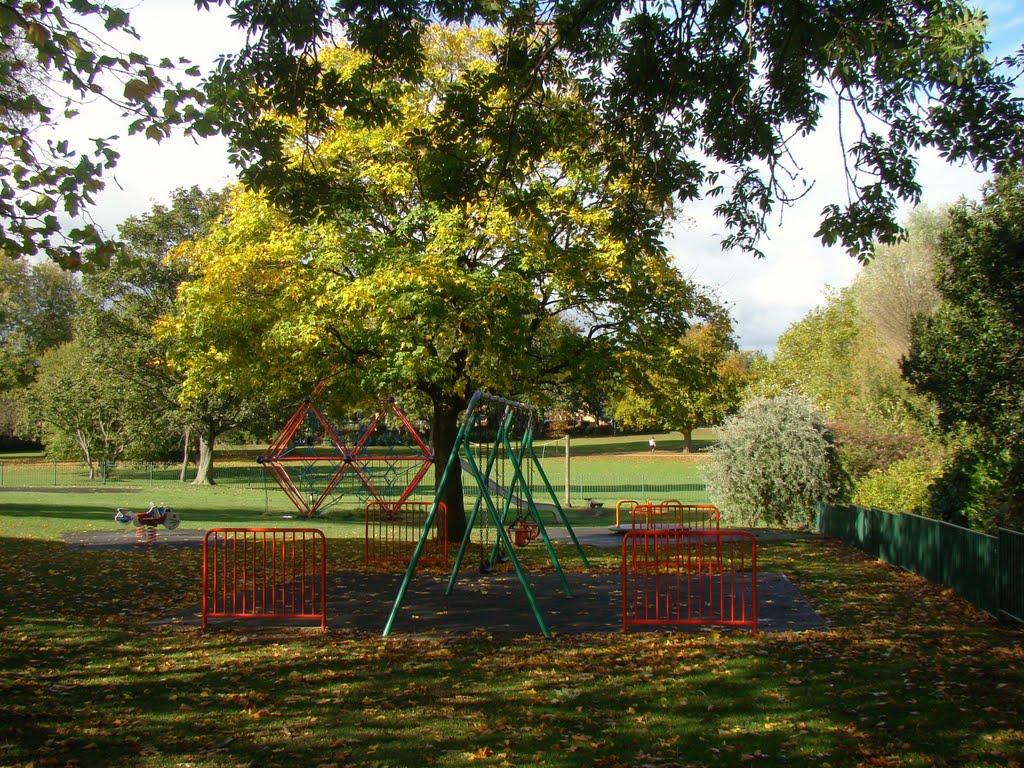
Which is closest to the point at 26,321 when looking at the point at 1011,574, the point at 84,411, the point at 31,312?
the point at 31,312

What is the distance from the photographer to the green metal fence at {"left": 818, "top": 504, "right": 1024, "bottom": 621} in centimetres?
1033

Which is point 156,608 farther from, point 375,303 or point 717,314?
point 717,314

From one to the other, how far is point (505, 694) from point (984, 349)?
10912 mm

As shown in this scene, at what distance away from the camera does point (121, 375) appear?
4041 centimetres

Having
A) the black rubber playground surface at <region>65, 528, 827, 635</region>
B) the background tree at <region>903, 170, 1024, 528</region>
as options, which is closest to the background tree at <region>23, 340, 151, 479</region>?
the black rubber playground surface at <region>65, 528, 827, 635</region>

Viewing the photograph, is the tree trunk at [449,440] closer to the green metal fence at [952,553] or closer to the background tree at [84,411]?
the green metal fence at [952,553]

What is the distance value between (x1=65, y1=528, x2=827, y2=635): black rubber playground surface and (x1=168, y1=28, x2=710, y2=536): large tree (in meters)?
3.62

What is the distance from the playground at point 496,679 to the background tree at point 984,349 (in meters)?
2.43

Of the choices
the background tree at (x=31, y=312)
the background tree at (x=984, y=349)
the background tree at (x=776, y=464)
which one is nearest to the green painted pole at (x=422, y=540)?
the background tree at (x=984, y=349)

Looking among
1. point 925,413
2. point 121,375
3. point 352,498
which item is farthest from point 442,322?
point 121,375

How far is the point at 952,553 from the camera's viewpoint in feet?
41.6

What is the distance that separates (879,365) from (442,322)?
24897 mm

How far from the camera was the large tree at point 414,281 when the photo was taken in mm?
15547

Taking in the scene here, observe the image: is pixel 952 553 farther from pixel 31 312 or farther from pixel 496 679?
pixel 31 312
